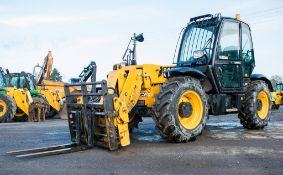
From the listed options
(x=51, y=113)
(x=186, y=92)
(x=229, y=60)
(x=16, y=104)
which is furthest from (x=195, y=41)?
(x=51, y=113)

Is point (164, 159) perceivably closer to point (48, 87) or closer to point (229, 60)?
point (229, 60)

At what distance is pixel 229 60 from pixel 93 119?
13.0 ft

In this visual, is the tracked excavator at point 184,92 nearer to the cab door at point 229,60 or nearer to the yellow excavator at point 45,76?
the cab door at point 229,60

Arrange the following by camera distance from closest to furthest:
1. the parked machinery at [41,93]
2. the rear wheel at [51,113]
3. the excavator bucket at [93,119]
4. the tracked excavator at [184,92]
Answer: the excavator bucket at [93,119]
the tracked excavator at [184,92]
the parked machinery at [41,93]
the rear wheel at [51,113]

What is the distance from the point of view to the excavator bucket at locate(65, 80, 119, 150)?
6328 millimetres

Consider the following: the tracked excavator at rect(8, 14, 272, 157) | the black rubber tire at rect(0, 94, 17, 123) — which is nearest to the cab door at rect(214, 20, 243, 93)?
the tracked excavator at rect(8, 14, 272, 157)

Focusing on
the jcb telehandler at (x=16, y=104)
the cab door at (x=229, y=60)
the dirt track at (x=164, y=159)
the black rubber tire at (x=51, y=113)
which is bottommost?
the black rubber tire at (x=51, y=113)

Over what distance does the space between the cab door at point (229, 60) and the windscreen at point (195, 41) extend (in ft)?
0.76

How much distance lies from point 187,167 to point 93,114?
2.27m

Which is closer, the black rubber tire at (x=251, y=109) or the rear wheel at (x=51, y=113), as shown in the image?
the black rubber tire at (x=251, y=109)

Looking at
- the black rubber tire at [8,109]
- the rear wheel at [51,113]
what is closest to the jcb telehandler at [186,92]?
the black rubber tire at [8,109]

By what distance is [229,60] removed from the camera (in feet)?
28.9

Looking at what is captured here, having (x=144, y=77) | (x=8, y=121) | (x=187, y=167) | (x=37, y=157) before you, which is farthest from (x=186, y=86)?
(x=8, y=121)

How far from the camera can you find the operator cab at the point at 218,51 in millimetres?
8359
